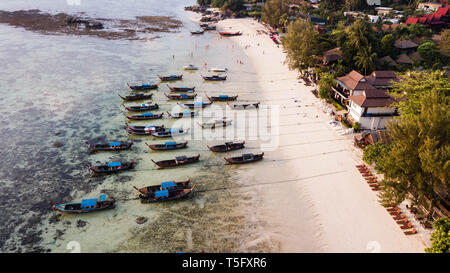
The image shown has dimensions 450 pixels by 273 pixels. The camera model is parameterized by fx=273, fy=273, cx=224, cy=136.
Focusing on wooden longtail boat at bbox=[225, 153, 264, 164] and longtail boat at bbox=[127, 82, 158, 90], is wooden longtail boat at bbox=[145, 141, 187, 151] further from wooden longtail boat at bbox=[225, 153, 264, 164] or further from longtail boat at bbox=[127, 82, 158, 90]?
longtail boat at bbox=[127, 82, 158, 90]

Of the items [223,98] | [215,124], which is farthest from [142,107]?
[223,98]

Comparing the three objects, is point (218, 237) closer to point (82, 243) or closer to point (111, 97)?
point (82, 243)

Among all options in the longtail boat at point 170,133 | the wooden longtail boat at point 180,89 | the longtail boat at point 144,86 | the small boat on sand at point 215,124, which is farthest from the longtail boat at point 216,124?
the longtail boat at point 144,86

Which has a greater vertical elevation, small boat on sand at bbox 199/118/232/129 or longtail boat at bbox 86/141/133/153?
small boat on sand at bbox 199/118/232/129

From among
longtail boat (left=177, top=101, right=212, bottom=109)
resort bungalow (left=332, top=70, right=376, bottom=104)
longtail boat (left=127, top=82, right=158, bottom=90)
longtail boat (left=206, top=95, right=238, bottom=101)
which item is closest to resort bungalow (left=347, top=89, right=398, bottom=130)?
resort bungalow (left=332, top=70, right=376, bottom=104)

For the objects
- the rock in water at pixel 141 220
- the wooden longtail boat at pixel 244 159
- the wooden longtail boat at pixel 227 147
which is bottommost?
the rock in water at pixel 141 220

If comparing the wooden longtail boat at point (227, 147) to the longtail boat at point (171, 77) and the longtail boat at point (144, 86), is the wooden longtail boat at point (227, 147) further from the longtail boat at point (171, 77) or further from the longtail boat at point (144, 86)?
the longtail boat at point (171, 77)
